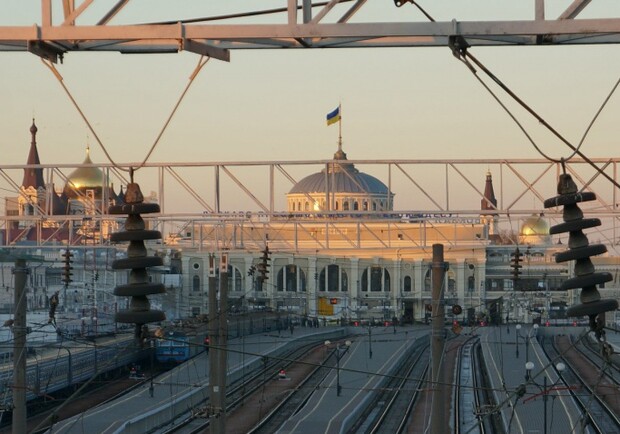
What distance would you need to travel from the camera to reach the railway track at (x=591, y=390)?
28.3m

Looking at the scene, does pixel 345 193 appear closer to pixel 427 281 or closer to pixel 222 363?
pixel 427 281

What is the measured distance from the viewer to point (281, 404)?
37.1m

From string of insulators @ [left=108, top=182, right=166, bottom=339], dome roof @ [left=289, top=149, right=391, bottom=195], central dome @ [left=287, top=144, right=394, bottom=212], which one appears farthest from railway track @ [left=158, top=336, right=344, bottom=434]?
dome roof @ [left=289, top=149, right=391, bottom=195]

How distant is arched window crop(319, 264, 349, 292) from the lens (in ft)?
302

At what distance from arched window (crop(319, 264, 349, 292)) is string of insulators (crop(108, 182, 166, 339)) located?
8344 cm

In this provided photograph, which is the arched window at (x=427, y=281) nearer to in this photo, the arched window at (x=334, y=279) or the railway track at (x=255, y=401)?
the arched window at (x=334, y=279)

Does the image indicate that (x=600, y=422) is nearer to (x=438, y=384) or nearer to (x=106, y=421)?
(x=106, y=421)

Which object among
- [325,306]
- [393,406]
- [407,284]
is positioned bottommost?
[393,406]

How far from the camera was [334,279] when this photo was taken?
92750 millimetres

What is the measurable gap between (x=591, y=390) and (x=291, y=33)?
29482mm

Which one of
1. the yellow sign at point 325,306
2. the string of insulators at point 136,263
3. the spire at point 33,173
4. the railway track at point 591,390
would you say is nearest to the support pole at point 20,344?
the railway track at point 591,390

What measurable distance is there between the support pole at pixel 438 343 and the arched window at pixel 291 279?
73.6 m

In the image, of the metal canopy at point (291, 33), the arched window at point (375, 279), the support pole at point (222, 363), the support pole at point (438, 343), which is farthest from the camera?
the arched window at point (375, 279)

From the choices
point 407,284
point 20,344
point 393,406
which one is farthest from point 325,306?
point 20,344
